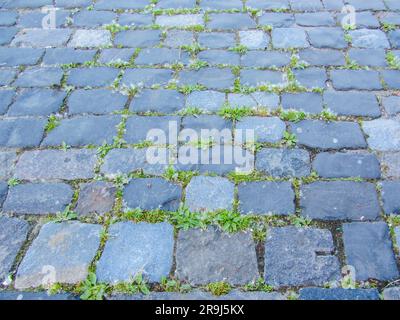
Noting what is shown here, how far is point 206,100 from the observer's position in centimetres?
324

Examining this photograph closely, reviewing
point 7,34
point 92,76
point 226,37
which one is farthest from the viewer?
point 7,34

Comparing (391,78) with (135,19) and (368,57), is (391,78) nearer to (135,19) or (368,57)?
(368,57)

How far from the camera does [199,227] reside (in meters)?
2.43

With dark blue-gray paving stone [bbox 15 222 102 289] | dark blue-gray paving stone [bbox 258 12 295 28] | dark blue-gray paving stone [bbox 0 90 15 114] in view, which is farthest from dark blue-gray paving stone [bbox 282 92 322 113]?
dark blue-gray paving stone [bbox 0 90 15 114]

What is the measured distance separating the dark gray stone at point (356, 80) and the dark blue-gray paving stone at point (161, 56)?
4.02 ft

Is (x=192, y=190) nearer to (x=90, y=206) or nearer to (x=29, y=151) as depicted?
(x=90, y=206)

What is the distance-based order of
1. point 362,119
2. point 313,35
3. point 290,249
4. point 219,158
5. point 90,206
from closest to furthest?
point 290,249
point 90,206
point 219,158
point 362,119
point 313,35

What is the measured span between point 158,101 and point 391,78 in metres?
1.83

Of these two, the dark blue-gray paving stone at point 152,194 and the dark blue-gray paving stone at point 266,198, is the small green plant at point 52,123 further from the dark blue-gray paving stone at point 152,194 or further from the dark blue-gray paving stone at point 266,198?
the dark blue-gray paving stone at point 266,198

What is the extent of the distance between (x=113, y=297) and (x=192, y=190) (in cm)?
79

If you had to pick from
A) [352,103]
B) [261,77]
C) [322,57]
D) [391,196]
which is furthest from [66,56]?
[391,196]
